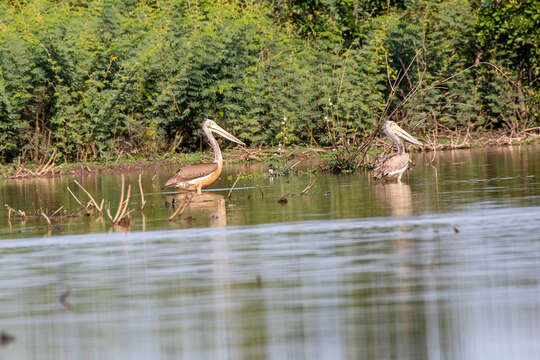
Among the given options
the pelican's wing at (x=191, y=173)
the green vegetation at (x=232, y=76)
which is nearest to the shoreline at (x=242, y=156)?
the green vegetation at (x=232, y=76)

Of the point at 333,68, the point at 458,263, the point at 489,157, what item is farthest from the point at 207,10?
the point at 458,263

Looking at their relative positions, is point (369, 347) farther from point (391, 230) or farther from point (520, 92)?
point (520, 92)

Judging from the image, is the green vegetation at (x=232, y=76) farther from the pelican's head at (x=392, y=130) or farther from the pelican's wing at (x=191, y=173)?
the pelican's wing at (x=191, y=173)

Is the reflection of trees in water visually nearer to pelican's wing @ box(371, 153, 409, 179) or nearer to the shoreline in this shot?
pelican's wing @ box(371, 153, 409, 179)

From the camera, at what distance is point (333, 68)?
3244cm

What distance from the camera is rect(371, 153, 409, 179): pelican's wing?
65.4 feet

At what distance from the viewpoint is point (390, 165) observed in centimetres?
1998

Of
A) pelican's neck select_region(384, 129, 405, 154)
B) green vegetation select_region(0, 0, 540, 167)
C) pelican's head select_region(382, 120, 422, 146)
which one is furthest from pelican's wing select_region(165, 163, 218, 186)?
green vegetation select_region(0, 0, 540, 167)

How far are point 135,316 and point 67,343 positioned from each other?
772 millimetres

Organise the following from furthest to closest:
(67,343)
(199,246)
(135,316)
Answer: (199,246) < (135,316) < (67,343)

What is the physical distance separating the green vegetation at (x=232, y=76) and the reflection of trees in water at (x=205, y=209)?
10853mm

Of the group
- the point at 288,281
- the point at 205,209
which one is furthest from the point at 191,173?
the point at 288,281

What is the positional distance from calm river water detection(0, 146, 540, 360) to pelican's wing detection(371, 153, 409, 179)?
3.67 metres

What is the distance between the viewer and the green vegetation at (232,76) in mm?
30344
